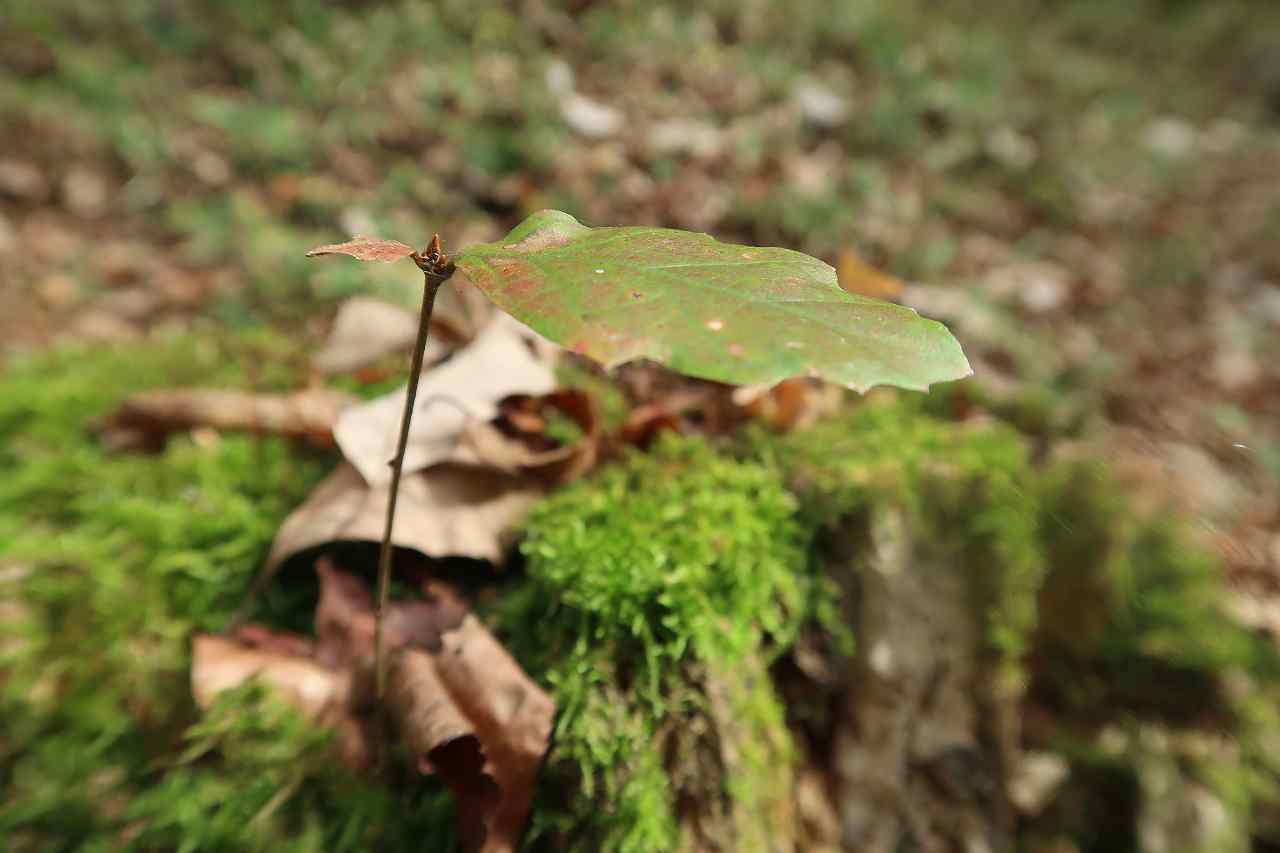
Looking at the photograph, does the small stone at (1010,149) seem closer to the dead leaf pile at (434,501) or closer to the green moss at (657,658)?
the dead leaf pile at (434,501)

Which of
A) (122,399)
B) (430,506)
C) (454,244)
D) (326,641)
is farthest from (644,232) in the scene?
(454,244)

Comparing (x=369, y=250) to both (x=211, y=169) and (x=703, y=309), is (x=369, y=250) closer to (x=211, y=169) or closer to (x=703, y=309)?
(x=703, y=309)

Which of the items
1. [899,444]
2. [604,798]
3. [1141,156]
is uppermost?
[1141,156]

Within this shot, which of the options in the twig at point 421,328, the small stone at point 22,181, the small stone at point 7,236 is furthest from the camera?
the small stone at point 22,181

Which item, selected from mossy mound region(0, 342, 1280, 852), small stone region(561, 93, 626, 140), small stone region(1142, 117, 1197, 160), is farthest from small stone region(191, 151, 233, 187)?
small stone region(1142, 117, 1197, 160)

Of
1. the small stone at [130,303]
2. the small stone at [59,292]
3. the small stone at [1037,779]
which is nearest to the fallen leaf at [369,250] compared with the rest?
the small stone at [1037,779]

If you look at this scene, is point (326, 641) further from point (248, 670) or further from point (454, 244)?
point (454, 244)
